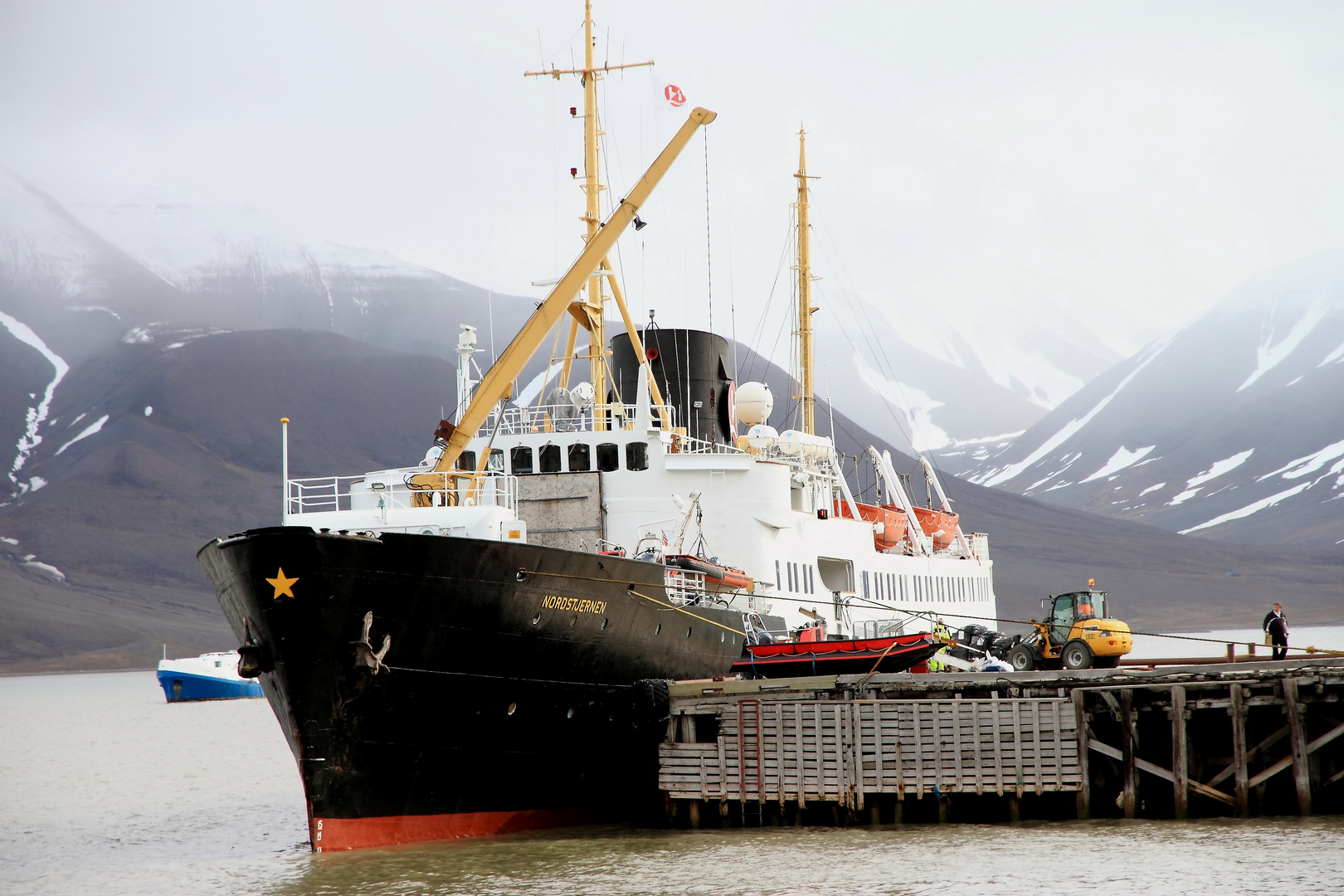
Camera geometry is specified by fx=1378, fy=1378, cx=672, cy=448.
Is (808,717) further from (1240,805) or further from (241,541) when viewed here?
(241,541)

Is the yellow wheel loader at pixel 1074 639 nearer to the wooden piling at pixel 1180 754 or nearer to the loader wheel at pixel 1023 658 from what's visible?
the loader wheel at pixel 1023 658

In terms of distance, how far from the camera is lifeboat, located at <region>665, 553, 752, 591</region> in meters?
26.5

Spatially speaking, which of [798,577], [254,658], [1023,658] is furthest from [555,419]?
[1023,658]

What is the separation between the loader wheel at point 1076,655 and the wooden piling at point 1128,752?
25.1 ft

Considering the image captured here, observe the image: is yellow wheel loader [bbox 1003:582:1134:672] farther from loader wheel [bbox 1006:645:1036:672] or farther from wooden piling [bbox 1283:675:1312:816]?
wooden piling [bbox 1283:675:1312:816]

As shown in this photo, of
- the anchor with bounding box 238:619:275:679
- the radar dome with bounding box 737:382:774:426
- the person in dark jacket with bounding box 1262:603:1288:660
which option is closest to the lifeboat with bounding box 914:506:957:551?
the radar dome with bounding box 737:382:774:426

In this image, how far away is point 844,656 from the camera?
26094 mm

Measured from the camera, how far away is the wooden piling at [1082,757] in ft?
72.7

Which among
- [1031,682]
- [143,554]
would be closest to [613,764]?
[1031,682]

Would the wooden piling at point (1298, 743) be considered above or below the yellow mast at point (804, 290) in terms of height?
below

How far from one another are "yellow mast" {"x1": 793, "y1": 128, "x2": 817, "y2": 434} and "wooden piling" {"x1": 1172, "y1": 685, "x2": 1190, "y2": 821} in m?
26.6

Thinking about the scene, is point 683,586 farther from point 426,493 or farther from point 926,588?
point 926,588

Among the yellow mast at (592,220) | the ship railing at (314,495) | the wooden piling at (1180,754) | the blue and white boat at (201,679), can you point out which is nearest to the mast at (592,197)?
the yellow mast at (592,220)

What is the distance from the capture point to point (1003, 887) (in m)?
18.5
